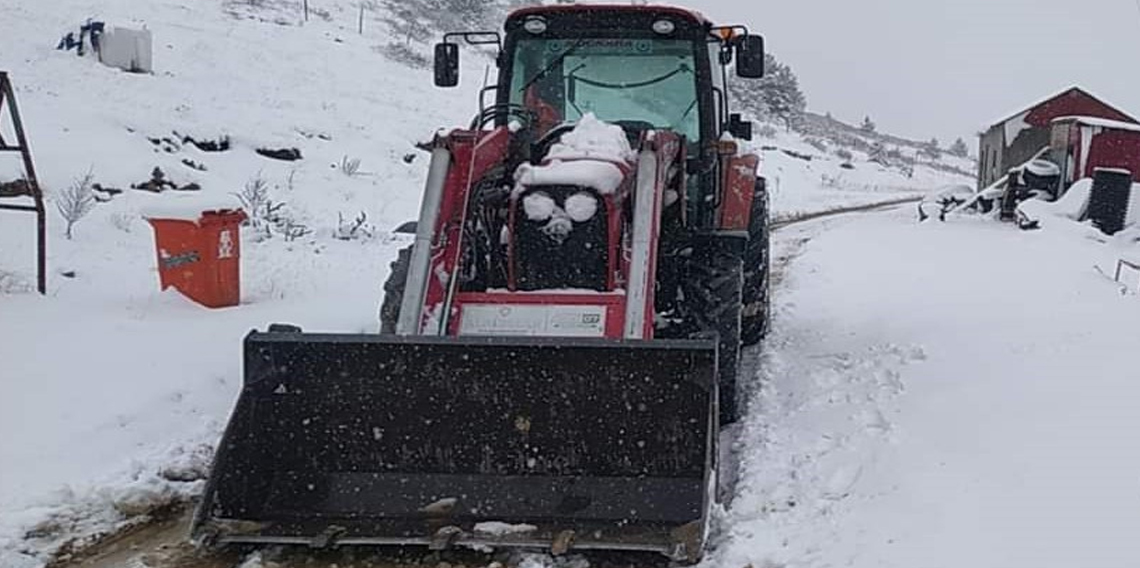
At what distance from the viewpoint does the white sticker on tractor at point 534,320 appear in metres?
4.81

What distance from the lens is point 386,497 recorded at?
4227mm

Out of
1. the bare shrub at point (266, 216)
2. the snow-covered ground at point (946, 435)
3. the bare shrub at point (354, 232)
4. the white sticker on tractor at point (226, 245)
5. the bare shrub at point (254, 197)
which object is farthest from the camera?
the bare shrub at point (254, 197)

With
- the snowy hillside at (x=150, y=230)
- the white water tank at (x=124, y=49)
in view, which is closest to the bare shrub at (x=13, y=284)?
the snowy hillside at (x=150, y=230)

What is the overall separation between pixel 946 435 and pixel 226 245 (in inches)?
208

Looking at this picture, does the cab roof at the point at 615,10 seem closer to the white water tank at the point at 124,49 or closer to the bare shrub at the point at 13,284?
the bare shrub at the point at 13,284

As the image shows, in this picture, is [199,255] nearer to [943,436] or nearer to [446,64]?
[446,64]

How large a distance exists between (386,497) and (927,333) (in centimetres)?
464

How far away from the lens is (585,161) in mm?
5062

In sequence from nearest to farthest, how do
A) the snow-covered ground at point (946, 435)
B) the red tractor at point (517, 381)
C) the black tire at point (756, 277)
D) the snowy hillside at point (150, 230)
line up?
the snow-covered ground at point (946, 435) → the red tractor at point (517, 381) → the snowy hillside at point (150, 230) → the black tire at point (756, 277)

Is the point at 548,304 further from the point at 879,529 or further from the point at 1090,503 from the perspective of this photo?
the point at 1090,503

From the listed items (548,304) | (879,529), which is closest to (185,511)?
(548,304)

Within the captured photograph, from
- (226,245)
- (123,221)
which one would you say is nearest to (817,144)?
(123,221)

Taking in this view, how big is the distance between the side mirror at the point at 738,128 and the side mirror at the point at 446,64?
1916 mm

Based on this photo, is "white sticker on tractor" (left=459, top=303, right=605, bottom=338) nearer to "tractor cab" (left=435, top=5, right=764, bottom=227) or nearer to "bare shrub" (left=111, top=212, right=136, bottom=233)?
"tractor cab" (left=435, top=5, right=764, bottom=227)
